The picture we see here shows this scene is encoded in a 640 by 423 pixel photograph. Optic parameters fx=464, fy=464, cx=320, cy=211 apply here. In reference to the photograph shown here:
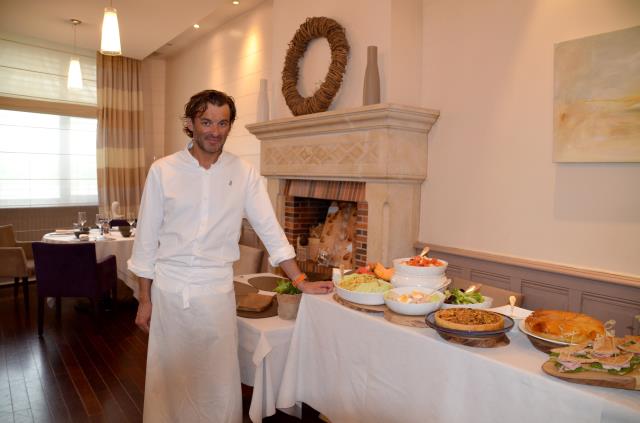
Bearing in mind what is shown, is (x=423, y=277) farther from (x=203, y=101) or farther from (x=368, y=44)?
(x=368, y=44)

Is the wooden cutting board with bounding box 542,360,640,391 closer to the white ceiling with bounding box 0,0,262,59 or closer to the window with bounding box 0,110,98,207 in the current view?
the white ceiling with bounding box 0,0,262,59

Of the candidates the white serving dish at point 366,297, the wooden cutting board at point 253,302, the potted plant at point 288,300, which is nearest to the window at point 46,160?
the wooden cutting board at point 253,302

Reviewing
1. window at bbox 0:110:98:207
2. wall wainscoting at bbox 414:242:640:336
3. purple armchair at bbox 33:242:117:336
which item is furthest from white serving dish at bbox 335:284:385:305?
window at bbox 0:110:98:207

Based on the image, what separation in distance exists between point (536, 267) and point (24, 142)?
6071mm

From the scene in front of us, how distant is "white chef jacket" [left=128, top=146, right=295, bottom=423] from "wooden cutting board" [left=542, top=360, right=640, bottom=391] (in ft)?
4.08

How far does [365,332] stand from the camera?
1.67 meters

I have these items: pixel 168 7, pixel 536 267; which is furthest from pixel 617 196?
pixel 168 7

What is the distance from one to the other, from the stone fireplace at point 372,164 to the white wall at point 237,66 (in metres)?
1.23

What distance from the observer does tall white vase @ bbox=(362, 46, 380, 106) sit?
2824mm

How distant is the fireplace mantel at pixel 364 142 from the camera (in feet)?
9.09

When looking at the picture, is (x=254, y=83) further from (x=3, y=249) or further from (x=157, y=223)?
(x=157, y=223)

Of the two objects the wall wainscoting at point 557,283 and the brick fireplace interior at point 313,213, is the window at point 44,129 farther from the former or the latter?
the wall wainscoting at point 557,283

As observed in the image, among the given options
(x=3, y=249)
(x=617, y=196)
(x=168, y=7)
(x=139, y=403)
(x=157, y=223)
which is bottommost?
(x=139, y=403)

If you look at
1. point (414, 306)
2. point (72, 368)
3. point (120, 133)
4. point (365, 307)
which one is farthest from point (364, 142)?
point (120, 133)
